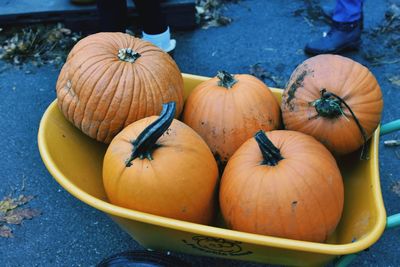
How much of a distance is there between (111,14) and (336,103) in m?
1.44

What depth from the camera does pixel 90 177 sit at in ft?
5.01

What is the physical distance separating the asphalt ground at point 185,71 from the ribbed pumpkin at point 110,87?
25.5 inches

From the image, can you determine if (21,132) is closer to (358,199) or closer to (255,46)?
(255,46)

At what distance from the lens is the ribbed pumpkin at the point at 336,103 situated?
1.38 metres

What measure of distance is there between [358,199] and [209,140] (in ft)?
1.77

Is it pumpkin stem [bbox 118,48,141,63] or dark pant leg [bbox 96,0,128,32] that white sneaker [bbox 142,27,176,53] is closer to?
dark pant leg [bbox 96,0,128,32]

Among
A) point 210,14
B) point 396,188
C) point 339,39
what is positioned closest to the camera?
point 396,188

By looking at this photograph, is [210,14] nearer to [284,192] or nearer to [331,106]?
[331,106]

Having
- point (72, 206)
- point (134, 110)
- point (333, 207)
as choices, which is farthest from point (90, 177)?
point (333, 207)

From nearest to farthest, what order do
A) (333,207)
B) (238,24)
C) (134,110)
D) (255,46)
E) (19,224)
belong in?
1. (333,207)
2. (134,110)
3. (19,224)
4. (255,46)
5. (238,24)

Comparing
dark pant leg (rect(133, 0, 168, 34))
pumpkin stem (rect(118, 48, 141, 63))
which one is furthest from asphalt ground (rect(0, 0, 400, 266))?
pumpkin stem (rect(118, 48, 141, 63))

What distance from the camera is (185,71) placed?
2951 millimetres

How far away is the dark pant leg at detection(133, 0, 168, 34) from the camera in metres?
2.55

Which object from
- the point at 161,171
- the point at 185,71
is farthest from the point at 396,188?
the point at 185,71
